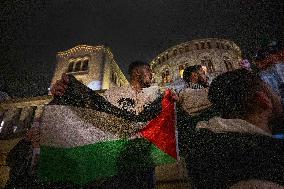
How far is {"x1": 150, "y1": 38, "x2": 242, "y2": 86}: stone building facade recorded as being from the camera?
40219 mm

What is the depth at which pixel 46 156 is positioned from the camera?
4348 millimetres

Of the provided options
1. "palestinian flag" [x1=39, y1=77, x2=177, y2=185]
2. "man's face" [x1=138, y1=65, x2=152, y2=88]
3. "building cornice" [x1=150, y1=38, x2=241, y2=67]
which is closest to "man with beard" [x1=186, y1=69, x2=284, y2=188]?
"palestinian flag" [x1=39, y1=77, x2=177, y2=185]

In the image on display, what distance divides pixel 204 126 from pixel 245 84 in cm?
66

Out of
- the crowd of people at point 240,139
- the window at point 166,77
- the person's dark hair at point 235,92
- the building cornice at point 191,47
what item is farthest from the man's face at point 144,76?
the building cornice at point 191,47

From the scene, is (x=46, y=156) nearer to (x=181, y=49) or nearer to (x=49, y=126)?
(x=49, y=126)

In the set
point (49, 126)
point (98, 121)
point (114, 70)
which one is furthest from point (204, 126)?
point (114, 70)

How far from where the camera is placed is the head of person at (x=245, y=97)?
9.34 ft

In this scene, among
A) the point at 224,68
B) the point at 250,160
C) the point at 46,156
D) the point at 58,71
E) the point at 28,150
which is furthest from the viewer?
the point at 58,71

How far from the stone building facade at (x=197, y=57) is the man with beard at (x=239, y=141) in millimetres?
36646

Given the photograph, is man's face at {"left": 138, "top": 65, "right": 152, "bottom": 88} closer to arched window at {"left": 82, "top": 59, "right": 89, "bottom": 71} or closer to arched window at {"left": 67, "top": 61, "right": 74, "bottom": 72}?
arched window at {"left": 82, "top": 59, "right": 89, "bottom": 71}

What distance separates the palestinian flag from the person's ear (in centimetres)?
153

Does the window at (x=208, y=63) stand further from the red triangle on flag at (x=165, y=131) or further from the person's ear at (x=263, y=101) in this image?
the person's ear at (x=263, y=101)

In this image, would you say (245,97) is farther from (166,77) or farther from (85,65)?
(85,65)

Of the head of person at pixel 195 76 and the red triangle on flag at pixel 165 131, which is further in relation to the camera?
the head of person at pixel 195 76
